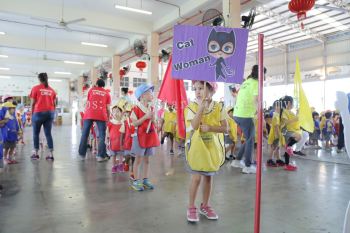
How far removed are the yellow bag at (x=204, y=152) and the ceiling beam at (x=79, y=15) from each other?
1019cm

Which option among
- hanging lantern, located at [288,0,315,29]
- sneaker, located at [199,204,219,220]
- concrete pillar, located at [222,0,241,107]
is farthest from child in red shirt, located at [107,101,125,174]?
hanging lantern, located at [288,0,315,29]

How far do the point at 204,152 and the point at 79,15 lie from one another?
10.5 m

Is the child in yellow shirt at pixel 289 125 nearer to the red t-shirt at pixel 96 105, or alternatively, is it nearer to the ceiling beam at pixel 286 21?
the red t-shirt at pixel 96 105

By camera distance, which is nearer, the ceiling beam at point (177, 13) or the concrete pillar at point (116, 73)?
the ceiling beam at point (177, 13)

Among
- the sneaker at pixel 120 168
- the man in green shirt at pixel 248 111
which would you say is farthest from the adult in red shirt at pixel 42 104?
the man in green shirt at pixel 248 111

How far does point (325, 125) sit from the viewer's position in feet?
30.9

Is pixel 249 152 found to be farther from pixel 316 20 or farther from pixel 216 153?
pixel 316 20

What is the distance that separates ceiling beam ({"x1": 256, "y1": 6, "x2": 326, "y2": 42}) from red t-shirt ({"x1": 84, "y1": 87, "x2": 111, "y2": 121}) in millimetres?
9875

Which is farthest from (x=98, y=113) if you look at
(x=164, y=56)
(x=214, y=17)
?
(x=164, y=56)

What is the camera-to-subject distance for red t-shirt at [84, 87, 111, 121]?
5.51 meters

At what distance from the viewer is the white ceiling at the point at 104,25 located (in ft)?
34.6

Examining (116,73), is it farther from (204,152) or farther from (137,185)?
(204,152)

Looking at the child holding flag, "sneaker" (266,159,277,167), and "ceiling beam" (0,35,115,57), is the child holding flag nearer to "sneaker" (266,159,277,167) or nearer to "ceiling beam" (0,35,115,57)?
"sneaker" (266,159,277,167)

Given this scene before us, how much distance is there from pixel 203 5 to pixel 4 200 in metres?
8.31
